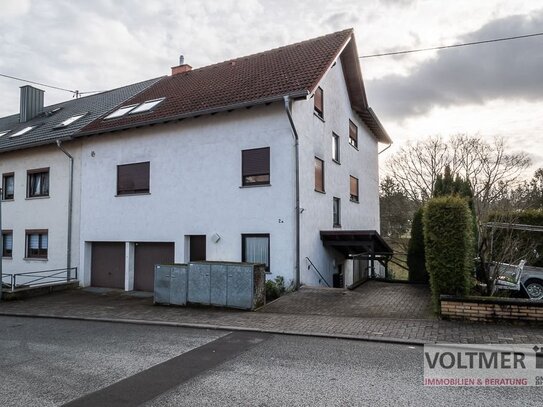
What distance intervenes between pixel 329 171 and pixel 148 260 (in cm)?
757

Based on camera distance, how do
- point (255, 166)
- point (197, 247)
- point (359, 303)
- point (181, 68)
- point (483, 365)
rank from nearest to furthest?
1. point (483, 365)
2. point (359, 303)
3. point (255, 166)
4. point (197, 247)
5. point (181, 68)

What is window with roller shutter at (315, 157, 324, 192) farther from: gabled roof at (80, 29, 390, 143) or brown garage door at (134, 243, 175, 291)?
brown garage door at (134, 243, 175, 291)

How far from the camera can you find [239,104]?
1234cm

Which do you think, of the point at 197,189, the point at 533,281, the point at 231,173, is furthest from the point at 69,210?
the point at 533,281

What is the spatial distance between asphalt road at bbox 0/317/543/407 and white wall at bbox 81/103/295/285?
501 centimetres

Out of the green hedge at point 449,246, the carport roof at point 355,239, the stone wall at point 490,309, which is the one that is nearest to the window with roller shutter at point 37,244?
the carport roof at point 355,239

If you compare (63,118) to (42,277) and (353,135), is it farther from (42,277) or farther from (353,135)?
(353,135)

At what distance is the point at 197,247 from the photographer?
1387 centimetres

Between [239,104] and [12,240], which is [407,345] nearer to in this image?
[239,104]

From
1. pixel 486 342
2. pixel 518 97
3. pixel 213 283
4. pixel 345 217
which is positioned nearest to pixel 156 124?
pixel 213 283

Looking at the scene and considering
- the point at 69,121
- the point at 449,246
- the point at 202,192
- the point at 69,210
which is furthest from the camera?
the point at 69,121

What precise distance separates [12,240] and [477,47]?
66.0 ft

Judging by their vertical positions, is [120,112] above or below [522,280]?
above

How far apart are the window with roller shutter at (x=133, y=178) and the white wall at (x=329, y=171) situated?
5.93 meters
